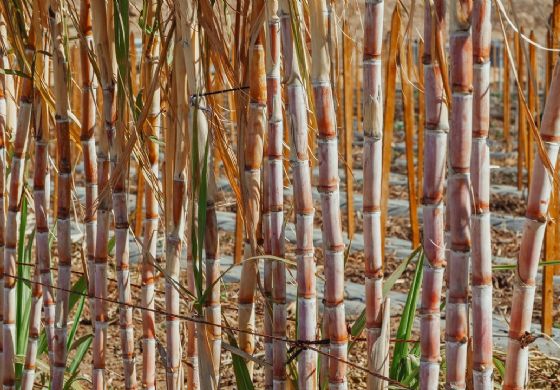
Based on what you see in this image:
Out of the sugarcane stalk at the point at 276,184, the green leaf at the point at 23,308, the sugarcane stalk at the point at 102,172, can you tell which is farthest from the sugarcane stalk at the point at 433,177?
the green leaf at the point at 23,308

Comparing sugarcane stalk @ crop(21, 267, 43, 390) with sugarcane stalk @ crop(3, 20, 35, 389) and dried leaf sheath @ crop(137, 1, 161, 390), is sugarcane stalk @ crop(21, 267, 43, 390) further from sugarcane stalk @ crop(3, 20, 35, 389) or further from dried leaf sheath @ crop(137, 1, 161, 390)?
dried leaf sheath @ crop(137, 1, 161, 390)

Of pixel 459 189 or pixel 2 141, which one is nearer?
pixel 459 189

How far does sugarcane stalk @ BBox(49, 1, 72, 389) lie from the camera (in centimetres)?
148

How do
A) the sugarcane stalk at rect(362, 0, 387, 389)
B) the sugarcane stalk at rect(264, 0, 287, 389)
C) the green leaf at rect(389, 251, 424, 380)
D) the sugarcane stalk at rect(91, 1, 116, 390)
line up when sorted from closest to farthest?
the sugarcane stalk at rect(362, 0, 387, 389), the sugarcane stalk at rect(264, 0, 287, 389), the sugarcane stalk at rect(91, 1, 116, 390), the green leaf at rect(389, 251, 424, 380)

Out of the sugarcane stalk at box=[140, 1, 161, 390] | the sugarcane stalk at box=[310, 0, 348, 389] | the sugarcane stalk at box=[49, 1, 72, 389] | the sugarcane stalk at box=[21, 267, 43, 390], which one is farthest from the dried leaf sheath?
the sugarcane stalk at box=[310, 0, 348, 389]

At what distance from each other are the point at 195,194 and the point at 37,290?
1.87 ft

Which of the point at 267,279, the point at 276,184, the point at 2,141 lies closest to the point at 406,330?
the point at 267,279

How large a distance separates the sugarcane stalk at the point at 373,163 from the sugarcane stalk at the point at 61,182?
0.56 meters

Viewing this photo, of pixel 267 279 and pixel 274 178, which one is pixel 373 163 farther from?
pixel 267 279

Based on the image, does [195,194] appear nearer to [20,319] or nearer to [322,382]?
[322,382]

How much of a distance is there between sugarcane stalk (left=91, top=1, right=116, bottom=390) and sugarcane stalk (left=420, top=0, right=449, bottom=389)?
1.57 feet

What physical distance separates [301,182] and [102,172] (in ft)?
1.46

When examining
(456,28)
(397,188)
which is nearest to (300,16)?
(456,28)

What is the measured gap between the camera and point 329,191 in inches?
46.4
